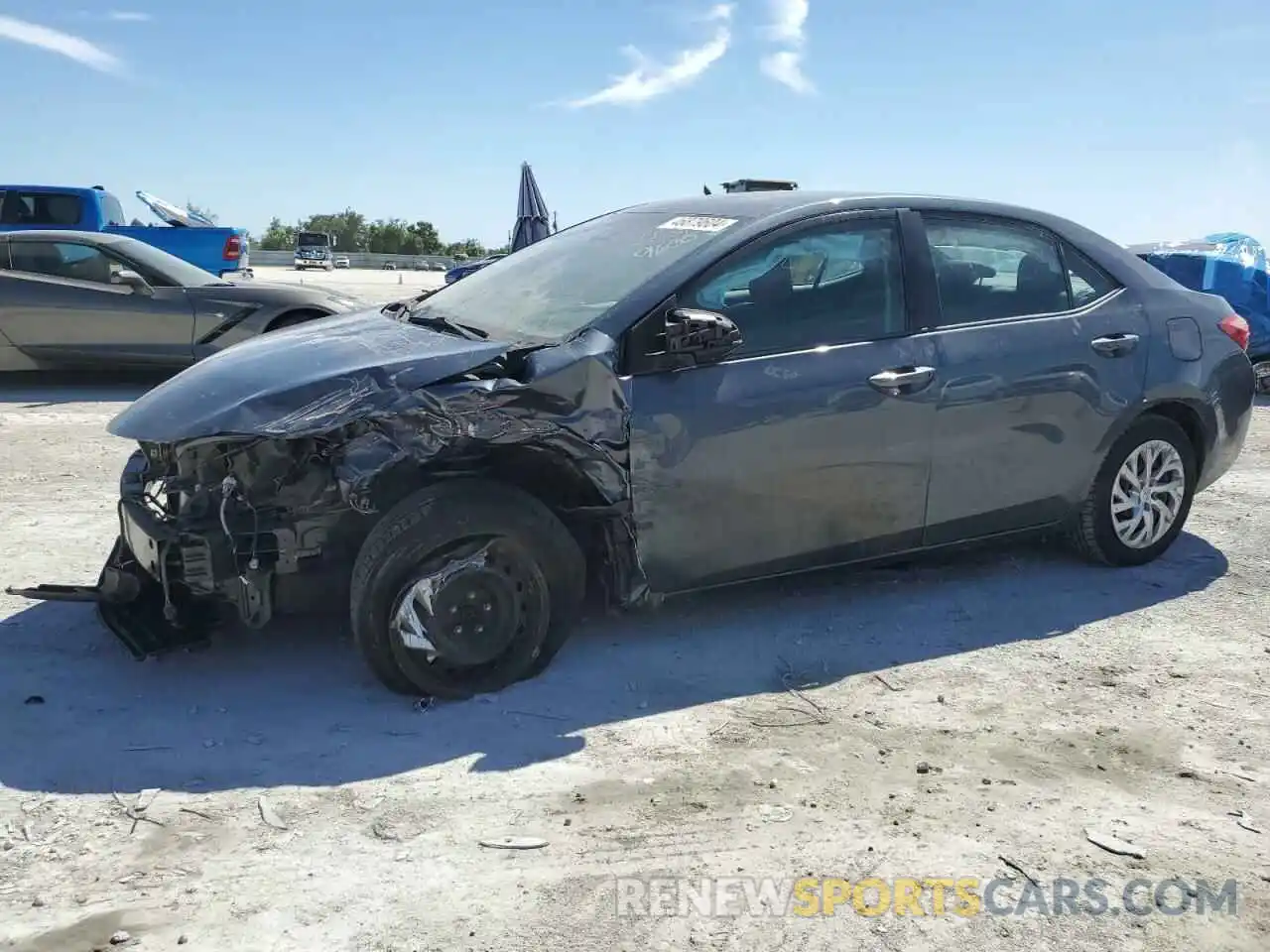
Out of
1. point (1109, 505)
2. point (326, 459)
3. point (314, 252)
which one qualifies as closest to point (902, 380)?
point (1109, 505)

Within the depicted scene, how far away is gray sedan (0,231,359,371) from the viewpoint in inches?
374

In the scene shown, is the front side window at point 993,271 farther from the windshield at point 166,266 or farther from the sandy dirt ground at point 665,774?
the windshield at point 166,266

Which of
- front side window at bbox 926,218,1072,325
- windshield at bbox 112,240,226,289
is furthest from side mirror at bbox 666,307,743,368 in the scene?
windshield at bbox 112,240,226,289

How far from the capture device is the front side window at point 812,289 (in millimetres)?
4047

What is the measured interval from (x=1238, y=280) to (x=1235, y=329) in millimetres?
6651

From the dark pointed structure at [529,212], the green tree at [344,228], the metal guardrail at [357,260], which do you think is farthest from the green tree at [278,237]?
the dark pointed structure at [529,212]

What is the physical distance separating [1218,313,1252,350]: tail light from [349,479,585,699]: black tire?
351cm

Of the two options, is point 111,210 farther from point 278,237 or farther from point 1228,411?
point 278,237

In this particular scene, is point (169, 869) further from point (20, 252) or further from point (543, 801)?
point (20, 252)

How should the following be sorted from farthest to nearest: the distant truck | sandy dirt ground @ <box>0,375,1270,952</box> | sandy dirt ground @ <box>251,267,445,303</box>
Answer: the distant truck < sandy dirt ground @ <box>251,267,445,303</box> < sandy dirt ground @ <box>0,375,1270,952</box>

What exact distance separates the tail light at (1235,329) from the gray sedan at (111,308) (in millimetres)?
7048

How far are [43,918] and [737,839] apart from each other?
171 cm

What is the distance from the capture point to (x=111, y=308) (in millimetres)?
9578

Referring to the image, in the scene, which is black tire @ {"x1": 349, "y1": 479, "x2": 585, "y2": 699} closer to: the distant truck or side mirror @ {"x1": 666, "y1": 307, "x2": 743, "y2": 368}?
side mirror @ {"x1": 666, "y1": 307, "x2": 743, "y2": 368}
